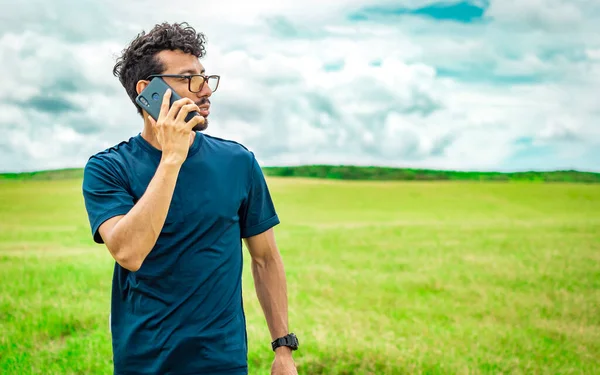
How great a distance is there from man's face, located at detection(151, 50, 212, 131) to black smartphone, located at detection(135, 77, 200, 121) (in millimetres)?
82

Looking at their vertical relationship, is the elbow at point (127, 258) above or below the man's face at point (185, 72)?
below

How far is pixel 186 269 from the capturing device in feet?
10.8

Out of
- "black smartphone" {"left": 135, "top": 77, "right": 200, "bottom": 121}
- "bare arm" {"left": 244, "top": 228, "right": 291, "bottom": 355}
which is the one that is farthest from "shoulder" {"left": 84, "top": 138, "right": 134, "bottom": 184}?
"bare arm" {"left": 244, "top": 228, "right": 291, "bottom": 355}

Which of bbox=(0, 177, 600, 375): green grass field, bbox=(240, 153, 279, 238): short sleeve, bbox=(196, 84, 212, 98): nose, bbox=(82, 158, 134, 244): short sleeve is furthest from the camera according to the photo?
bbox=(0, 177, 600, 375): green grass field

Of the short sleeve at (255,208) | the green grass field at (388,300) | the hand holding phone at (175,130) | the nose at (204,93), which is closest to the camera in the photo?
the hand holding phone at (175,130)

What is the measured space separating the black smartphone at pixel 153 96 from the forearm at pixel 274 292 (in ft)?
3.43

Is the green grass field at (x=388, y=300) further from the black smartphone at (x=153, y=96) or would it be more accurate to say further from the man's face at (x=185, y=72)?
the black smartphone at (x=153, y=96)

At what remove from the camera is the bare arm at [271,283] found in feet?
12.3

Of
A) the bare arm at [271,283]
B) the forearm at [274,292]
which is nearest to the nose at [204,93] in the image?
the bare arm at [271,283]

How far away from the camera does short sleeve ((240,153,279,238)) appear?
362cm

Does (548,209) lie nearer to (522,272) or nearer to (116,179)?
(522,272)

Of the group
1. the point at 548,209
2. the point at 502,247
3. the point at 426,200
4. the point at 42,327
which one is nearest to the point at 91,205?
the point at 42,327

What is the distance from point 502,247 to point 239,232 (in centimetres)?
1966

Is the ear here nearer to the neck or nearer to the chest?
the neck
